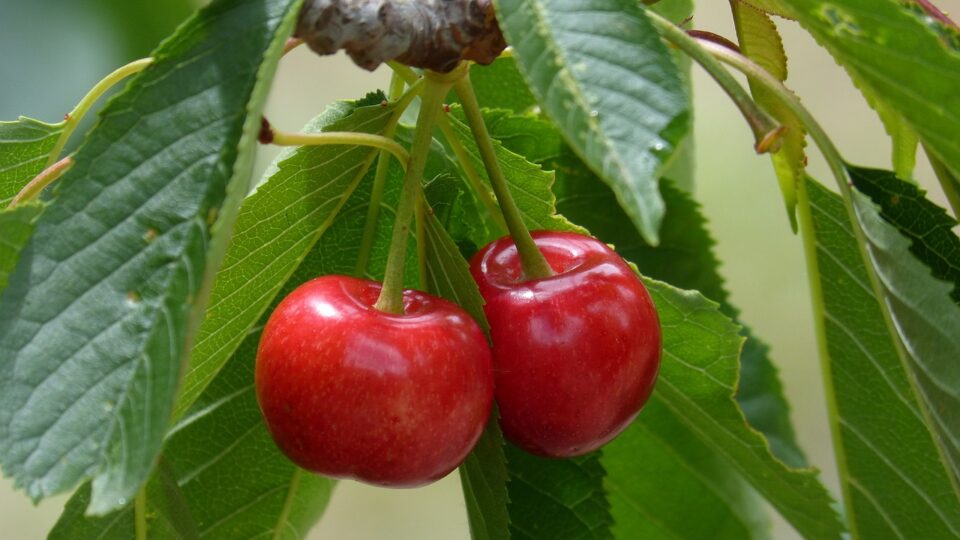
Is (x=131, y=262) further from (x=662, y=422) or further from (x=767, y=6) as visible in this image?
(x=662, y=422)

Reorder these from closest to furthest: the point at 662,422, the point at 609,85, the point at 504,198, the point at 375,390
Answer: the point at 609,85 < the point at 375,390 < the point at 504,198 < the point at 662,422

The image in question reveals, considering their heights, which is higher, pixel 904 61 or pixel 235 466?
pixel 904 61

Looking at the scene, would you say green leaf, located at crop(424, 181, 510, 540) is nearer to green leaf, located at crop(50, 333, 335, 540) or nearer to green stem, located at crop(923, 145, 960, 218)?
green leaf, located at crop(50, 333, 335, 540)

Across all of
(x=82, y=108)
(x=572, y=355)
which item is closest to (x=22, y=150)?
(x=82, y=108)

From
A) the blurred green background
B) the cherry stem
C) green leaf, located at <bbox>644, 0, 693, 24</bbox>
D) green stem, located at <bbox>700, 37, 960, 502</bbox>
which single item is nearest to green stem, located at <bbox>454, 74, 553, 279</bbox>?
green stem, located at <bbox>700, 37, 960, 502</bbox>

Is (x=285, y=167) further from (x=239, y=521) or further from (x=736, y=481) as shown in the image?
(x=736, y=481)

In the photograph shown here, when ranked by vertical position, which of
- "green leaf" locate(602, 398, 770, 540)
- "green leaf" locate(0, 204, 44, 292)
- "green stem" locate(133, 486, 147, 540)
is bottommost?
"green leaf" locate(602, 398, 770, 540)
